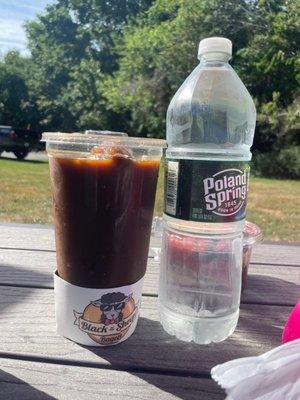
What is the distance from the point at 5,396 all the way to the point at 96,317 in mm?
183

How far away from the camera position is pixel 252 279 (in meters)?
1.11

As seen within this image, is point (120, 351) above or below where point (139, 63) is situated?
above

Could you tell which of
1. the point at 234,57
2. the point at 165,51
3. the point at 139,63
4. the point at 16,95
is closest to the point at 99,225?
the point at 234,57

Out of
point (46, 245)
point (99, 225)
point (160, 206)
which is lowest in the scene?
point (160, 206)

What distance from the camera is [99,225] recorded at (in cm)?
72

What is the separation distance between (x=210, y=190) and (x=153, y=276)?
0.42 metres

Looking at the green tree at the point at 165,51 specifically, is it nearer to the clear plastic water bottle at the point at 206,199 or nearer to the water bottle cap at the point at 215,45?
the clear plastic water bottle at the point at 206,199

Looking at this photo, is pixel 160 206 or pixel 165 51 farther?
pixel 165 51

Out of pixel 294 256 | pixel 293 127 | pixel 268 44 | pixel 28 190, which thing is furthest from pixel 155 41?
pixel 294 256

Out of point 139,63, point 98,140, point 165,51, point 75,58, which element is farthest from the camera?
point 75,58

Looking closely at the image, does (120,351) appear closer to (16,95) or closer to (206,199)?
(206,199)

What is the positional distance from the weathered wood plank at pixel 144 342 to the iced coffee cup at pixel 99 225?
0.03 m

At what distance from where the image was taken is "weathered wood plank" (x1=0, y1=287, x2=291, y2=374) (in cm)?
71

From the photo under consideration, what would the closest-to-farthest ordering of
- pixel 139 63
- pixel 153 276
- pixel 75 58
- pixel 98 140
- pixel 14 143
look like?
pixel 98 140, pixel 153 276, pixel 14 143, pixel 139 63, pixel 75 58
